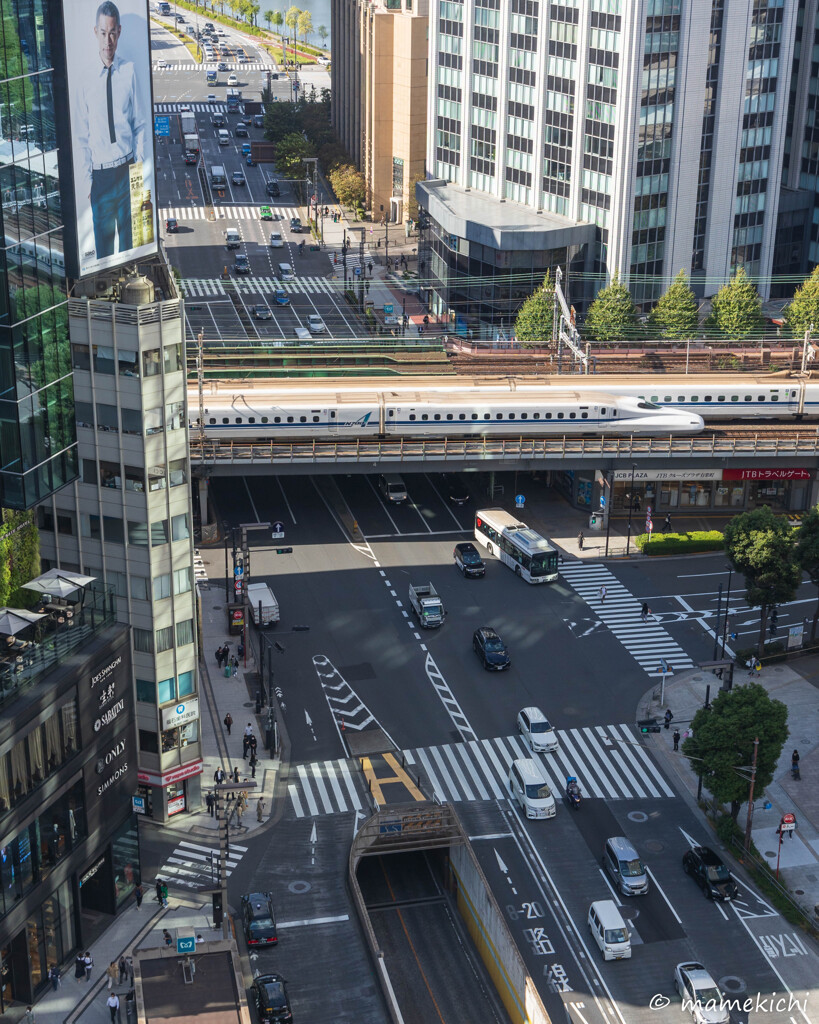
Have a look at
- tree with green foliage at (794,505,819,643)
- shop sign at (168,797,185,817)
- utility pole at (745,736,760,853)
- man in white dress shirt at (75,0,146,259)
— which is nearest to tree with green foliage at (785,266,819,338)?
tree with green foliage at (794,505,819,643)

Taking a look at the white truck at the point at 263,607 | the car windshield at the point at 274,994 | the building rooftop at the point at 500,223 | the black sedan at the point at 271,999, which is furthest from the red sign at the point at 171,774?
Answer: the building rooftop at the point at 500,223

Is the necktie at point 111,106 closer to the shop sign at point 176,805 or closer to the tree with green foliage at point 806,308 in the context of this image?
the shop sign at point 176,805

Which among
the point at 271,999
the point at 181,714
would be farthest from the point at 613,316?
the point at 271,999

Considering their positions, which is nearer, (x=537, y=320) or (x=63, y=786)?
(x=63, y=786)

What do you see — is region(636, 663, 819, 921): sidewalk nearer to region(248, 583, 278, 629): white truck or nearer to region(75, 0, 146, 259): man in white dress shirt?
region(248, 583, 278, 629): white truck

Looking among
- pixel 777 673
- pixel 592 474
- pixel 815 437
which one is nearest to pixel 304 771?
pixel 777 673

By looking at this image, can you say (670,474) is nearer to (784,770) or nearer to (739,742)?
(784,770)
